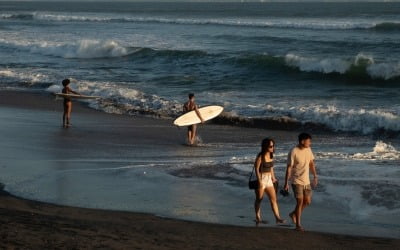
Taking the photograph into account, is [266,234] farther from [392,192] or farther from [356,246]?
[392,192]

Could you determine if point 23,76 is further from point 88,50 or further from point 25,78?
point 88,50

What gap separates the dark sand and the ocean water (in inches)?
25.8

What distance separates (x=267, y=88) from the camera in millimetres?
28562

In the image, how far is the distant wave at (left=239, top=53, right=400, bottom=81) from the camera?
30.7 m

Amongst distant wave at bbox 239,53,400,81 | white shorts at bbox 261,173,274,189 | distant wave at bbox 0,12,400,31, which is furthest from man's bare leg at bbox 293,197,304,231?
distant wave at bbox 0,12,400,31

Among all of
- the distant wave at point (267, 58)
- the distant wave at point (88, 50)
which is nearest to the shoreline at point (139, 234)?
the distant wave at point (267, 58)

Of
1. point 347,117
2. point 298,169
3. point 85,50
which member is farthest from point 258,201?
point 85,50

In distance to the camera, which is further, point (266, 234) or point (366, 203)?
point (366, 203)

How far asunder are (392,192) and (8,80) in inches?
843

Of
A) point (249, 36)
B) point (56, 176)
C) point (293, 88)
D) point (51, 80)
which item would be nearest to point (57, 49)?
point (249, 36)

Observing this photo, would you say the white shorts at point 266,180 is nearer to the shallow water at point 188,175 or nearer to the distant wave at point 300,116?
the shallow water at point 188,175

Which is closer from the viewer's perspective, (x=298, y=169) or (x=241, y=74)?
(x=298, y=169)

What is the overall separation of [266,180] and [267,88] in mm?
18006

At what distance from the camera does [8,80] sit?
31172 millimetres
